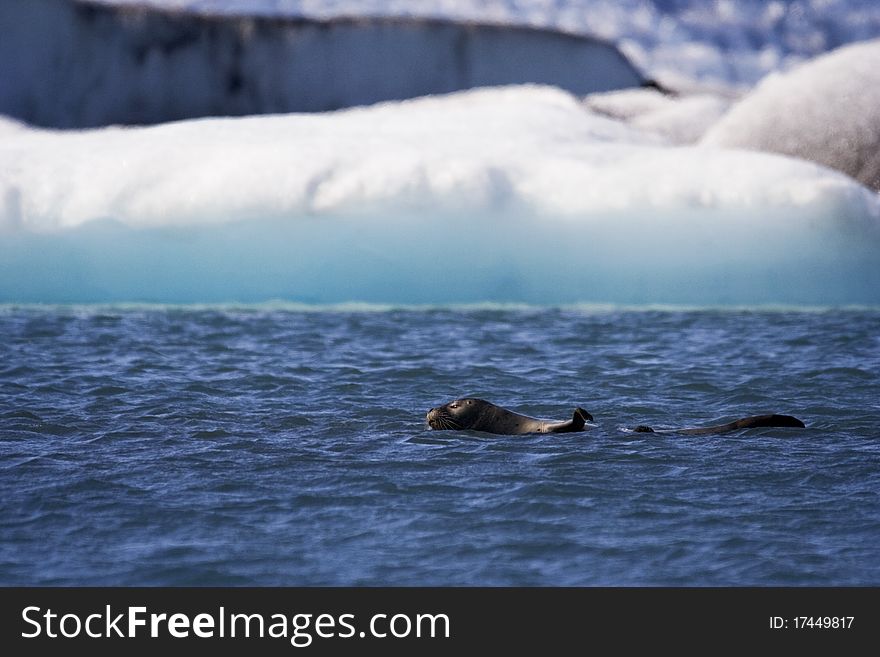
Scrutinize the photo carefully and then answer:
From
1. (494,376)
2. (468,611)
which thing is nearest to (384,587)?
(468,611)

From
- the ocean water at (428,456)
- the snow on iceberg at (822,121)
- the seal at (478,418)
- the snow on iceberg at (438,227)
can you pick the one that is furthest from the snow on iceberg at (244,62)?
the seal at (478,418)

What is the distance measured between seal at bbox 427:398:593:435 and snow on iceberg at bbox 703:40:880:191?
8312mm

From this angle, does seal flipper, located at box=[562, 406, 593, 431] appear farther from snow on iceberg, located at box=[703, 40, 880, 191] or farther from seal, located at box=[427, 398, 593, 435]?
snow on iceberg, located at box=[703, 40, 880, 191]

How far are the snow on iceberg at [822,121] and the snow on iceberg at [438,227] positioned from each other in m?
1.72

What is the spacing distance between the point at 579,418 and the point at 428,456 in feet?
3.47

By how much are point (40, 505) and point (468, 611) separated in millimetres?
2574

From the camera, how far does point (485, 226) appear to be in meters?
14.0

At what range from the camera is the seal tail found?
A: 27.1 feet

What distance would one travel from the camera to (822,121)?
1586 cm

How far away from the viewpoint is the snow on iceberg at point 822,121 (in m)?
15.8

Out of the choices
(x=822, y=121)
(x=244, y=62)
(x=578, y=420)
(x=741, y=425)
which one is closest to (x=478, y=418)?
(x=578, y=420)

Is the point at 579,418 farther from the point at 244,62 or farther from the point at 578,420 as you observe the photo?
the point at 244,62

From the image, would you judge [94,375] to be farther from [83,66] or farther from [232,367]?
[83,66]

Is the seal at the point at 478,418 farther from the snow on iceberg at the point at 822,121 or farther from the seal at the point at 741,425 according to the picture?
the snow on iceberg at the point at 822,121
